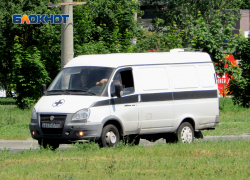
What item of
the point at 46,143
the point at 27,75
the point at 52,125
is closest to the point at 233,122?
the point at 46,143

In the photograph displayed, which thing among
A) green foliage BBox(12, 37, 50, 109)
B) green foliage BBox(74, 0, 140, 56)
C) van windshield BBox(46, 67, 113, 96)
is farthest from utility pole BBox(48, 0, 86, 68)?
green foliage BBox(74, 0, 140, 56)

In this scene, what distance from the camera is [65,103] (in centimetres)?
926

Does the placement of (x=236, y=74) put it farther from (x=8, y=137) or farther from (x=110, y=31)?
(x=8, y=137)

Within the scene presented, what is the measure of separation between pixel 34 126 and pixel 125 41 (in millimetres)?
14018

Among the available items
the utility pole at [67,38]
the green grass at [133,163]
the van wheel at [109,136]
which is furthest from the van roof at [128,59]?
the utility pole at [67,38]

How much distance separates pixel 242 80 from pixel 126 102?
13.0m

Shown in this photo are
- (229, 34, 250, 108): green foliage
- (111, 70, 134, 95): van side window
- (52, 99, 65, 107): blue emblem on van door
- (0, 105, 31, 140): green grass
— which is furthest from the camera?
(229, 34, 250, 108): green foliage

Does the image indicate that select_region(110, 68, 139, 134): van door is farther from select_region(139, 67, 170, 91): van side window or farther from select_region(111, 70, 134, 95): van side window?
select_region(139, 67, 170, 91): van side window

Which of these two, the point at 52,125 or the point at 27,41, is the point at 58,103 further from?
the point at 27,41

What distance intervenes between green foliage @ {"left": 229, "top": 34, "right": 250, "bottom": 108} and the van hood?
13519 mm

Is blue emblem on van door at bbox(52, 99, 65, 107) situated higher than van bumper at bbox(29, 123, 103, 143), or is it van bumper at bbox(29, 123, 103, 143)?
blue emblem on van door at bbox(52, 99, 65, 107)

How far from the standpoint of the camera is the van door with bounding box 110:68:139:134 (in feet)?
31.9

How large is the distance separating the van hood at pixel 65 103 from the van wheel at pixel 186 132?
2593 mm

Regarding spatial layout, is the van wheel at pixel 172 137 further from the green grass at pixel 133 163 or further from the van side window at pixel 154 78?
the green grass at pixel 133 163
